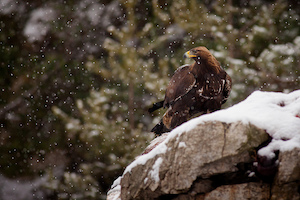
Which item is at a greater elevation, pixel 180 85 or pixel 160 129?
pixel 180 85

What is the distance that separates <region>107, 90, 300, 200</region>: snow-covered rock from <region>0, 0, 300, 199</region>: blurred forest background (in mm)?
5156

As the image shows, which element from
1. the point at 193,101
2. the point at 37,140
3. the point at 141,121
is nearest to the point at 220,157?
the point at 193,101

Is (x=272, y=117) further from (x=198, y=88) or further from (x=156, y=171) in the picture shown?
(x=198, y=88)

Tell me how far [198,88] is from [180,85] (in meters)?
0.22

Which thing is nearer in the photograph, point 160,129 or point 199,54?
point 199,54

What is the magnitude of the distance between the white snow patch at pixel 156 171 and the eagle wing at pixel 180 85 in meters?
1.28

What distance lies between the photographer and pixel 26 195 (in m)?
12.2

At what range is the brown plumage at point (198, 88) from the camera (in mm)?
4074

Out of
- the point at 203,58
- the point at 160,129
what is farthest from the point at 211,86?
the point at 160,129

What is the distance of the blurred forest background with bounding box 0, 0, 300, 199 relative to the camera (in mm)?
8492

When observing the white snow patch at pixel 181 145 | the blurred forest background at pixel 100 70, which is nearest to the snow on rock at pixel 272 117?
the white snow patch at pixel 181 145

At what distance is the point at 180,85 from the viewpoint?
4.22 meters

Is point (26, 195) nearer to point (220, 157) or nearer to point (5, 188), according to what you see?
point (5, 188)

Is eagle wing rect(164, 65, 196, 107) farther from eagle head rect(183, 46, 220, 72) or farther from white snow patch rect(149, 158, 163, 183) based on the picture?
white snow patch rect(149, 158, 163, 183)
